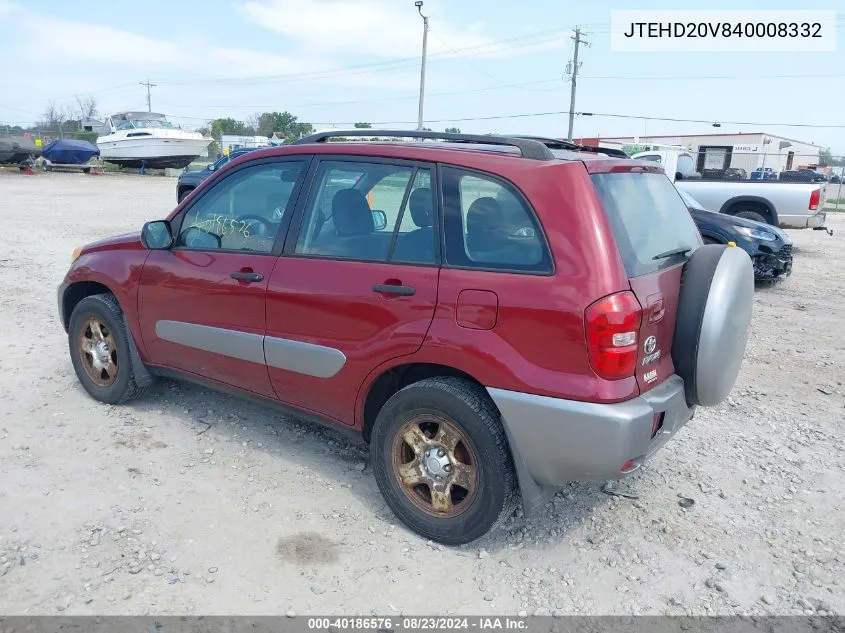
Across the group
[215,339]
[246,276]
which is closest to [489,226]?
[246,276]

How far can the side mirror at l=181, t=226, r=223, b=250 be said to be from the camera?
13.1ft

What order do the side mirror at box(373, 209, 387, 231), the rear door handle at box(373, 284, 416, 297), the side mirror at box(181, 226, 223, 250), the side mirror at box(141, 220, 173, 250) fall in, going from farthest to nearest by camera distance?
1. the side mirror at box(141, 220, 173, 250)
2. the side mirror at box(181, 226, 223, 250)
3. the side mirror at box(373, 209, 387, 231)
4. the rear door handle at box(373, 284, 416, 297)

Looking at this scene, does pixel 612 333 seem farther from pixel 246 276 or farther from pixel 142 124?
pixel 142 124

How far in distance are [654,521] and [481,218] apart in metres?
1.80

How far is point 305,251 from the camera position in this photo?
3.58 meters

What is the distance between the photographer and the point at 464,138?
3.51 m

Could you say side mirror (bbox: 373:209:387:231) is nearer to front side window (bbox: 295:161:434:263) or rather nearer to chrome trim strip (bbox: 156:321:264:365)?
front side window (bbox: 295:161:434:263)

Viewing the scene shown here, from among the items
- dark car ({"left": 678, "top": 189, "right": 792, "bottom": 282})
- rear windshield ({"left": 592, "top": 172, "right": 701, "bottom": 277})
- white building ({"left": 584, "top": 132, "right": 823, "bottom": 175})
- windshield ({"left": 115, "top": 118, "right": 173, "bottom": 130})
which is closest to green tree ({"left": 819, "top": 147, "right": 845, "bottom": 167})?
white building ({"left": 584, "top": 132, "right": 823, "bottom": 175})

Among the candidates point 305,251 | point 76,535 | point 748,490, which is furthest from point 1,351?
point 748,490

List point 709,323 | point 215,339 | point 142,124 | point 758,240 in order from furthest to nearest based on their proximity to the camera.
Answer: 1. point 142,124
2. point 758,240
3. point 215,339
4. point 709,323

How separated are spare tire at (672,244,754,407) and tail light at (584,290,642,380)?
526 millimetres

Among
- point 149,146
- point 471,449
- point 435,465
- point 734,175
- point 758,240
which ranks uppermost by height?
point 149,146

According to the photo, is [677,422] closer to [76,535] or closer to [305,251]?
[305,251]

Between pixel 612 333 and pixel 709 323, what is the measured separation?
671mm
